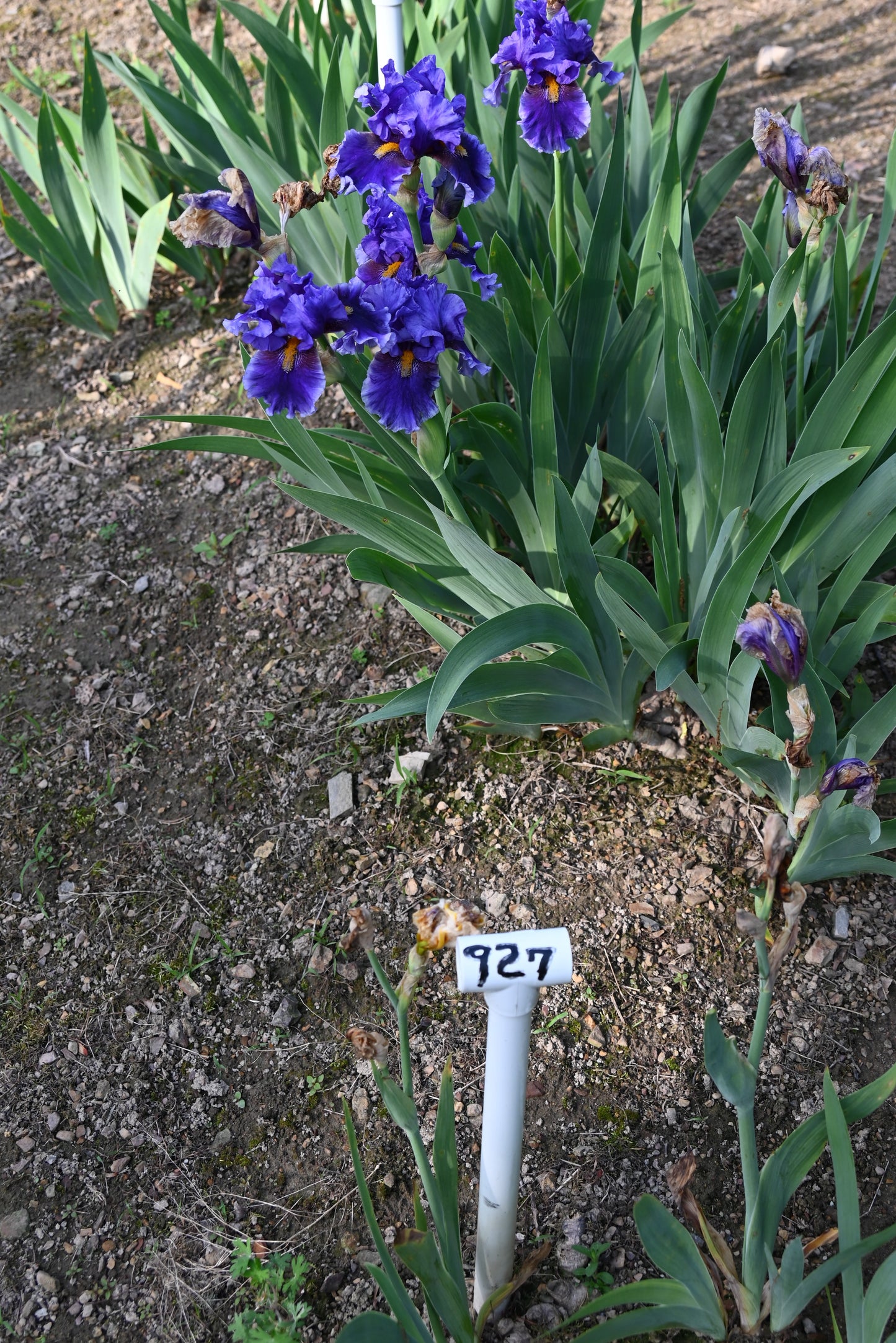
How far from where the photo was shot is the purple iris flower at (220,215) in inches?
58.2

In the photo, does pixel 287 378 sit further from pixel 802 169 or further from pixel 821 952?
pixel 821 952

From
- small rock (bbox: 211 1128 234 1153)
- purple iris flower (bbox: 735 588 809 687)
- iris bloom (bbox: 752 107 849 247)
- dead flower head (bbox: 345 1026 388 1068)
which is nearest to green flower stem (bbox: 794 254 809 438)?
iris bloom (bbox: 752 107 849 247)

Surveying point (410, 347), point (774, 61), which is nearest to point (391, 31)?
point (410, 347)

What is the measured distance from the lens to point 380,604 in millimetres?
2182

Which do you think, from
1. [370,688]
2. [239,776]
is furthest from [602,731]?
[239,776]

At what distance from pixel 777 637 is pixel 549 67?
112cm

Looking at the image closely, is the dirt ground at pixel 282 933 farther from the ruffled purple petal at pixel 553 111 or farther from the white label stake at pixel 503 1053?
the ruffled purple petal at pixel 553 111

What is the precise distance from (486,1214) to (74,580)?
172cm

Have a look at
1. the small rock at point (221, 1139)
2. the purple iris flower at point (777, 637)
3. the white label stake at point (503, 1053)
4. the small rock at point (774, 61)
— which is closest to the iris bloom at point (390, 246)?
the purple iris flower at point (777, 637)

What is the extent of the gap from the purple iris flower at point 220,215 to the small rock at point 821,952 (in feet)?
4.66

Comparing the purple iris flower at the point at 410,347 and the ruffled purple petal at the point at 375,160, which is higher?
the ruffled purple petal at the point at 375,160

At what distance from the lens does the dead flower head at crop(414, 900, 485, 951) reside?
97cm

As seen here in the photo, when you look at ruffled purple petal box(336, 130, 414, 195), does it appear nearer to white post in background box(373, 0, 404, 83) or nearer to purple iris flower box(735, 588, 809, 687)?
white post in background box(373, 0, 404, 83)

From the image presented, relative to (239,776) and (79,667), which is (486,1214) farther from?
(79,667)
